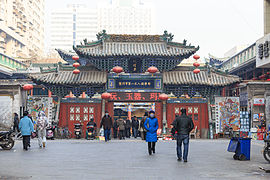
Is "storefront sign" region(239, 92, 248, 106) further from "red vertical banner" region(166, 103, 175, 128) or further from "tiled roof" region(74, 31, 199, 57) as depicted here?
"red vertical banner" region(166, 103, 175, 128)

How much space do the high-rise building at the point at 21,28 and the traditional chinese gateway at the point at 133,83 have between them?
34.1 m

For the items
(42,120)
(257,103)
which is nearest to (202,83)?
(257,103)

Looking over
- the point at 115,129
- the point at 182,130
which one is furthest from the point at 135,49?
the point at 182,130

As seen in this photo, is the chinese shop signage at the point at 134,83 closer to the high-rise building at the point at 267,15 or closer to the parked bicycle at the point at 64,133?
the parked bicycle at the point at 64,133

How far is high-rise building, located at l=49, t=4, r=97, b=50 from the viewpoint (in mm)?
→ 144350

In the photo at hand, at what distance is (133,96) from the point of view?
28453 millimetres

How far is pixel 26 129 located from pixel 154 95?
12.4 m

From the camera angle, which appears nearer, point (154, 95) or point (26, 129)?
point (26, 129)

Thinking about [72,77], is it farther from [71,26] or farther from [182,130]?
[71,26]

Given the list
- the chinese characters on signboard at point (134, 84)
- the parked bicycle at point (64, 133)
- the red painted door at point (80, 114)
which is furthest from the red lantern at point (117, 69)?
the parked bicycle at point (64, 133)

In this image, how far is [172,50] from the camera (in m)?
29.0

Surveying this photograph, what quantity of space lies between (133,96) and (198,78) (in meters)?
4.66

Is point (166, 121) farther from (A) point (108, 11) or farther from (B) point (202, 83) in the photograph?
(A) point (108, 11)

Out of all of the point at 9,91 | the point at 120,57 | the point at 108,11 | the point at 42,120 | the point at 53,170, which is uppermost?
the point at 108,11
